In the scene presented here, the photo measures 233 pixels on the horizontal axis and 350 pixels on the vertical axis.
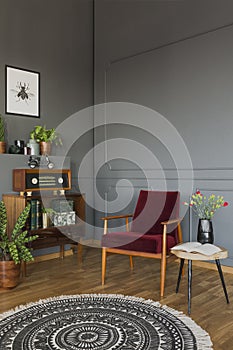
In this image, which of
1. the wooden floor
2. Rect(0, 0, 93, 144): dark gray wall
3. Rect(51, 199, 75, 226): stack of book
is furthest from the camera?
Rect(0, 0, 93, 144): dark gray wall

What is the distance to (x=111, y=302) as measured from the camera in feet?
8.46

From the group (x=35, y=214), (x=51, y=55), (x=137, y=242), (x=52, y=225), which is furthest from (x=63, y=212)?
(x=51, y=55)

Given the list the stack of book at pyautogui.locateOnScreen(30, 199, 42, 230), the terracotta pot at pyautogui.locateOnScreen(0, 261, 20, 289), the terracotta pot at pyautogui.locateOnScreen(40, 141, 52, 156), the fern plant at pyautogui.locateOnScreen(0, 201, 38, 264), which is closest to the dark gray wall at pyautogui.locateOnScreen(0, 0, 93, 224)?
the terracotta pot at pyautogui.locateOnScreen(40, 141, 52, 156)

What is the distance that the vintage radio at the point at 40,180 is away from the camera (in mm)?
3502

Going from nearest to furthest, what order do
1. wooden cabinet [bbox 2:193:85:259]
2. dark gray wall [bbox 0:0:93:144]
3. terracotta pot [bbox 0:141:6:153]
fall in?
wooden cabinet [bbox 2:193:85:259]
terracotta pot [bbox 0:141:6:153]
dark gray wall [bbox 0:0:93:144]

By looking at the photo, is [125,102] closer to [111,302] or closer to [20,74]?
[20,74]

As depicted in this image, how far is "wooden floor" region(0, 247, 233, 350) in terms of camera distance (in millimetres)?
2322

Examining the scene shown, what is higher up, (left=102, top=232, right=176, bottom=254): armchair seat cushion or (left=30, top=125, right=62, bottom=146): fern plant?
(left=30, top=125, right=62, bottom=146): fern plant

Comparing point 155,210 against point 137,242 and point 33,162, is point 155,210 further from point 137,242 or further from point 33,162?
point 33,162

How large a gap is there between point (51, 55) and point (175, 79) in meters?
1.55

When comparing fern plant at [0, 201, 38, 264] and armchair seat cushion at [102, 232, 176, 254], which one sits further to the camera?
fern plant at [0, 201, 38, 264]

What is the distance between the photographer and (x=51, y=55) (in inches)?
166

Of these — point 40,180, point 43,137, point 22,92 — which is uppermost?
point 22,92

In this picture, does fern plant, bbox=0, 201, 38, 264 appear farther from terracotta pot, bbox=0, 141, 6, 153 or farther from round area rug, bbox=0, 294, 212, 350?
terracotta pot, bbox=0, 141, 6, 153
